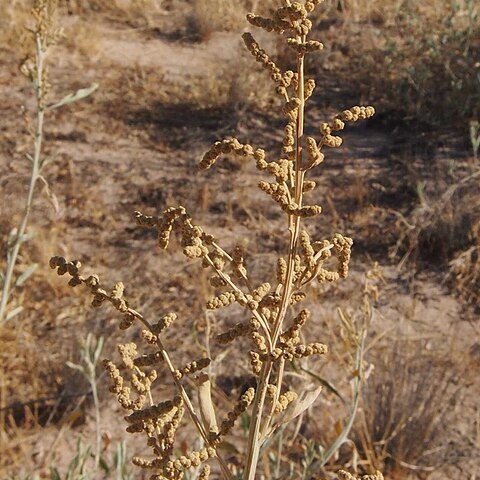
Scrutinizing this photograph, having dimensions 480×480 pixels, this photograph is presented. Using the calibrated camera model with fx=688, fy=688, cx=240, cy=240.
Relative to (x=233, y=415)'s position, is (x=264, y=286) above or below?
above

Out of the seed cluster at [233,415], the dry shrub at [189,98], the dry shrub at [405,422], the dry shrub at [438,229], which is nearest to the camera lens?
the seed cluster at [233,415]

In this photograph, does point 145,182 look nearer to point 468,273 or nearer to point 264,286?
point 468,273

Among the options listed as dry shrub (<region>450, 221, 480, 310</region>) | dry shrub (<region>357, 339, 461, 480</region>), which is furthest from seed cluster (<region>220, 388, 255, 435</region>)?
dry shrub (<region>450, 221, 480, 310</region>)

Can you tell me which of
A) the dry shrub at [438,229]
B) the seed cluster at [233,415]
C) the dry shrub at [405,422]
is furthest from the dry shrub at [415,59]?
the seed cluster at [233,415]

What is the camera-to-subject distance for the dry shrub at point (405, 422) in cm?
269

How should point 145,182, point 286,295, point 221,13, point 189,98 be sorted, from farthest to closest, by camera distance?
point 221,13 → point 189,98 → point 145,182 → point 286,295

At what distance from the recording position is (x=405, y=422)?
270 centimetres

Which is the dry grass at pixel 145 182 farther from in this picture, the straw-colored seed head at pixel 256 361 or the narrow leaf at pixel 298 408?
the straw-colored seed head at pixel 256 361

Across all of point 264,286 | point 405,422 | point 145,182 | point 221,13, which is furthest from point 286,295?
point 221,13

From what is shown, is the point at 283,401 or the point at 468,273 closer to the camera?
the point at 283,401

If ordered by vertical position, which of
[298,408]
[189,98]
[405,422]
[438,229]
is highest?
[298,408]

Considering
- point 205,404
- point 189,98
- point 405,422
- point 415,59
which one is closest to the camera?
point 205,404

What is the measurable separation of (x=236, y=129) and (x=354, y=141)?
0.85 meters

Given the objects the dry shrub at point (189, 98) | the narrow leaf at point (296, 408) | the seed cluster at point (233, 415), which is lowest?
the dry shrub at point (189, 98)
